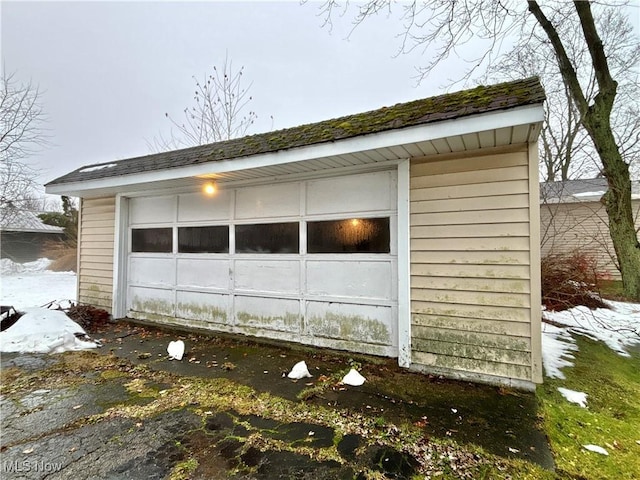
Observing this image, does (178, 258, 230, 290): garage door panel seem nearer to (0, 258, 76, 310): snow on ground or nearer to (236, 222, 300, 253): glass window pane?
→ (236, 222, 300, 253): glass window pane

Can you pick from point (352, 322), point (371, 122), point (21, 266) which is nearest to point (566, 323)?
point (352, 322)

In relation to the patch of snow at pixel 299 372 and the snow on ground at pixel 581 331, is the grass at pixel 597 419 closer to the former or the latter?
the snow on ground at pixel 581 331

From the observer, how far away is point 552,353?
405cm

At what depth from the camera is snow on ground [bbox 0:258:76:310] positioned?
7555 millimetres

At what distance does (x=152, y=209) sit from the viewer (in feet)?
18.7

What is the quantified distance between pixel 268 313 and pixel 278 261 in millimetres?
819

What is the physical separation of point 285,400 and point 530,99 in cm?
346

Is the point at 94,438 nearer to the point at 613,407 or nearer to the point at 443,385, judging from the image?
the point at 443,385

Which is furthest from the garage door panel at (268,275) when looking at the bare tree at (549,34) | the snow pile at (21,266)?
the snow pile at (21,266)

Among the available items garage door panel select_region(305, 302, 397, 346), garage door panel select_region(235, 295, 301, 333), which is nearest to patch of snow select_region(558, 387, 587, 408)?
garage door panel select_region(305, 302, 397, 346)

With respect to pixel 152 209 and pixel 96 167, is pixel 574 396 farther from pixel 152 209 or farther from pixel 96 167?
pixel 96 167

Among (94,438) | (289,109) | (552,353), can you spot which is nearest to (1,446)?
(94,438)

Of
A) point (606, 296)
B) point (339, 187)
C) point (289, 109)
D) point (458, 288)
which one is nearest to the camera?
point (458, 288)

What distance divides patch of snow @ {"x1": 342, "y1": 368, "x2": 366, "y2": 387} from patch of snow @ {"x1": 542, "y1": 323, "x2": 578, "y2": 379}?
2154 millimetres
